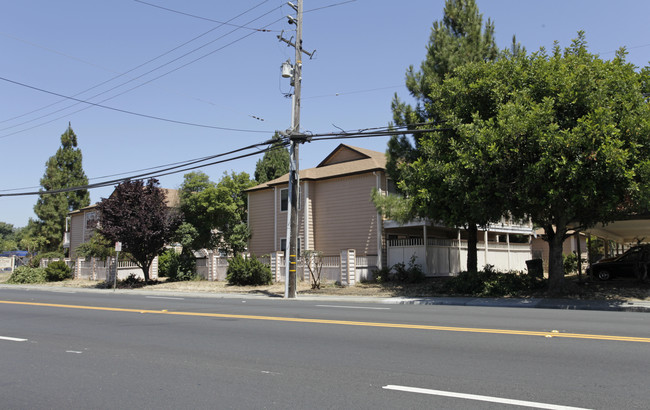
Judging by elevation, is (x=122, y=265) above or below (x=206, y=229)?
below

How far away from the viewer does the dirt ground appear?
17.6m

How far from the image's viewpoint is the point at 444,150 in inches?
725

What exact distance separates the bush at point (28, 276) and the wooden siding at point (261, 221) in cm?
1602

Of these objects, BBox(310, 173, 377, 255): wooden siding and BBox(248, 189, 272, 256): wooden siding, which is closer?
BBox(310, 173, 377, 255): wooden siding

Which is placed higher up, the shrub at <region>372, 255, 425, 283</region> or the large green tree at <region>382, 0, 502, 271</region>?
the large green tree at <region>382, 0, 502, 271</region>

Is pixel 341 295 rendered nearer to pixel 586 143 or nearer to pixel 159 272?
pixel 586 143

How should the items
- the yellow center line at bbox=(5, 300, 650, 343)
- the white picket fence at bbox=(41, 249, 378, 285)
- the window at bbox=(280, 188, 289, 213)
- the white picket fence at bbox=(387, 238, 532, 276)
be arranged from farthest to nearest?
the window at bbox=(280, 188, 289, 213)
the white picket fence at bbox=(387, 238, 532, 276)
the white picket fence at bbox=(41, 249, 378, 285)
the yellow center line at bbox=(5, 300, 650, 343)

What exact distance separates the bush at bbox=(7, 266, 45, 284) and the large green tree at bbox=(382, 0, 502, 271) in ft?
87.5

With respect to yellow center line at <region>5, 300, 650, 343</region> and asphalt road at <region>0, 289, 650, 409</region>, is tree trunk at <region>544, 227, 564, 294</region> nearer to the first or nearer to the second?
asphalt road at <region>0, 289, 650, 409</region>

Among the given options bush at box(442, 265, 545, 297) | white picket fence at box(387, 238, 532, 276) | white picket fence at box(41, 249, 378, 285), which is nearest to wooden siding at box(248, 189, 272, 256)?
white picket fence at box(41, 249, 378, 285)

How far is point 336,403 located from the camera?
502 cm

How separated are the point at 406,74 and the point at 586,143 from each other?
9.96 m

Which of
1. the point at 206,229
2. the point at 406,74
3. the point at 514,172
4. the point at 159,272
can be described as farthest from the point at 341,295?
the point at 159,272

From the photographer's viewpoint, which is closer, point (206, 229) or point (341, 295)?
point (341, 295)
